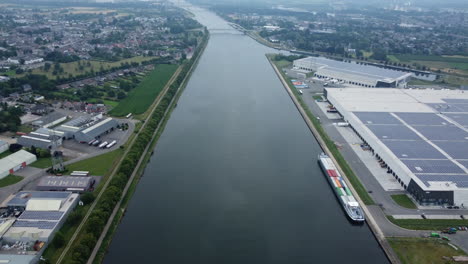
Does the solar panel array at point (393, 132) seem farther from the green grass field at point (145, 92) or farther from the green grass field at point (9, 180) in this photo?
the green grass field at point (9, 180)

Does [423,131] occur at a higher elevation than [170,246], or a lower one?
Answer: higher

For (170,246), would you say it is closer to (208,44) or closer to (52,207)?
(52,207)

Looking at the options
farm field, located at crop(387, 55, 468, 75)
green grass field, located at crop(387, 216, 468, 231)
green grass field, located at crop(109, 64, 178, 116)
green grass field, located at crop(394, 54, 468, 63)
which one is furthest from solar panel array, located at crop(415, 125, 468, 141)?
green grass field, located at crop(394, 54, 468, 63)

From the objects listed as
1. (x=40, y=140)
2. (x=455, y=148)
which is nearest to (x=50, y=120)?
(x=40, y=140)

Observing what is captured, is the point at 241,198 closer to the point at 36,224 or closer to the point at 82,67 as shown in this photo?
the point at 36,224

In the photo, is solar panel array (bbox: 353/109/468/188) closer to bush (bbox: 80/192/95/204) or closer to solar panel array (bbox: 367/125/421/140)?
solar panel array (bbox: 367/125/421/140)

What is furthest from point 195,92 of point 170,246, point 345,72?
point 170,246
